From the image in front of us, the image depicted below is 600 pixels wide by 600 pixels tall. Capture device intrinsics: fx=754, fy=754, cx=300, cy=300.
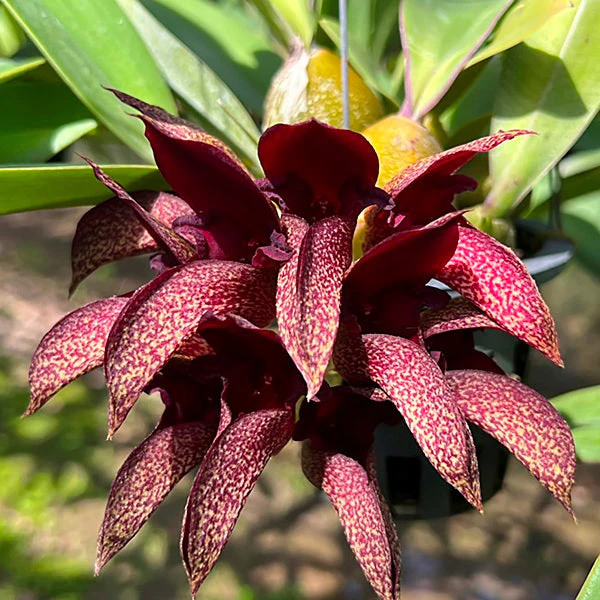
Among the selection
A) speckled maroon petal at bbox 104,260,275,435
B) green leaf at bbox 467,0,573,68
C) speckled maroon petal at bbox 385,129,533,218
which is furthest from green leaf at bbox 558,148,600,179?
speckled maroon petal at bbox 104,260,275,435

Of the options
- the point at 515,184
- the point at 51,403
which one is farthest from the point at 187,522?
the point at 51,403

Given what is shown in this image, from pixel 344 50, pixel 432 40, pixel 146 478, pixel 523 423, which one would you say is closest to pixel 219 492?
pixel 146 478

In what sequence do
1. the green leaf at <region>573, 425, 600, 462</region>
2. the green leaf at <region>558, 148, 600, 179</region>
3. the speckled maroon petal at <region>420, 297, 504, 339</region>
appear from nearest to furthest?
the speckled maroon petal at <region>420, 297, 504, 339</region> → the green leaf at <region>573, 425, 600, 462</region> → the green leaf at <region>558, 148, 600, 179</region>

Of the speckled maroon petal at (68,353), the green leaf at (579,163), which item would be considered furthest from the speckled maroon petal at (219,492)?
the green leaf at (579,163)

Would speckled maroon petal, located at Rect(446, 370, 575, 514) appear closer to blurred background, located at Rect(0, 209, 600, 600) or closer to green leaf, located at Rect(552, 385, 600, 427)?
green leaf, located at Rect(552, 385, 600, 427)

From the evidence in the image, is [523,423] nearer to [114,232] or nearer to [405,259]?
[405,259]

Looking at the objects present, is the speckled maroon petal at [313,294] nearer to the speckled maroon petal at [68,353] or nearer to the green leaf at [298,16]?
the speckled maroon petal at [68,353]

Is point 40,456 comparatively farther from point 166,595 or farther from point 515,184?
point 515,184
